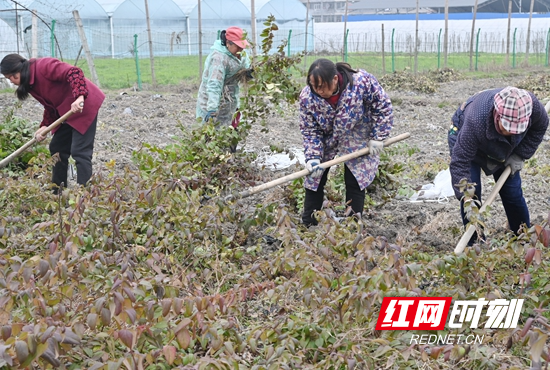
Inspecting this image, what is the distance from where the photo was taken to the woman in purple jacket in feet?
15.9

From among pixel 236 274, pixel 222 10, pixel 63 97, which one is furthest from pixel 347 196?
pixel 222 10

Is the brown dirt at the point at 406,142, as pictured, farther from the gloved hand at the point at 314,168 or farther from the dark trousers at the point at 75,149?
the gloved hand at the point at 314,168

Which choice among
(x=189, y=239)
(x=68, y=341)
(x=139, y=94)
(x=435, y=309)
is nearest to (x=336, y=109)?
(x=189, y=239)

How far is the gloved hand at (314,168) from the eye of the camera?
4.29m

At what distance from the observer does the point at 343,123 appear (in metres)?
4.21

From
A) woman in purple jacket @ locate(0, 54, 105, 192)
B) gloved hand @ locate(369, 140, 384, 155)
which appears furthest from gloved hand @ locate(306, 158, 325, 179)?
woman in purple jacket @ locate(0, 54, 105, 192)

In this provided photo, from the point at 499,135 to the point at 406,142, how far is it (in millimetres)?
4510

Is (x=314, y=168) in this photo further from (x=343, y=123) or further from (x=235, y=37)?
(x=235, y=37)

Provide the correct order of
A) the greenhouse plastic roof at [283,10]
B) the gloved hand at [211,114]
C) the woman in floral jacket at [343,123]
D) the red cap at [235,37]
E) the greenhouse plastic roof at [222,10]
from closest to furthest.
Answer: the woman in floral jacket at [343,123], the gloved hand at [211,114], the red cap at [235,37], the greenhouse plastic roof at [222,10], the greenhouse plastic roof at [283,10]

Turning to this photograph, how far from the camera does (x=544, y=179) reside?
19.5 ft

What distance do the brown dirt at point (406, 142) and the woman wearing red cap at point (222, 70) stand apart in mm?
272

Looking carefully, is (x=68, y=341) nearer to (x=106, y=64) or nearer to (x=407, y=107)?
(x=407, y=107)

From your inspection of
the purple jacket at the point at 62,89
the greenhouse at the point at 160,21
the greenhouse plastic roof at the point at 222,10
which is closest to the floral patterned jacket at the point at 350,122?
the purple jacket at the point at 62,89

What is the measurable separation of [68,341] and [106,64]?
2015 centimetres
